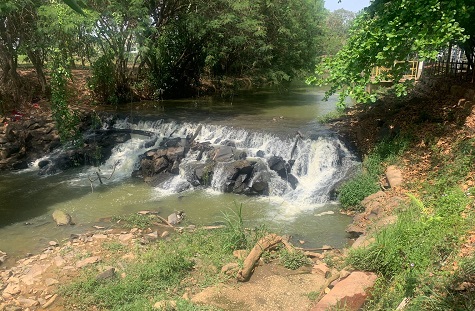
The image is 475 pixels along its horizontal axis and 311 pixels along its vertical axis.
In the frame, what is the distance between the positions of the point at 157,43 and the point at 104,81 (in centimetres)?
310

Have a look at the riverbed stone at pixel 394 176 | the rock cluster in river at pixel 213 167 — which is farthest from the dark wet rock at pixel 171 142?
the riverbed stone at pixel 394 176

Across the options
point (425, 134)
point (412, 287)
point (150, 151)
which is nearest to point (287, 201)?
point (425, 134)

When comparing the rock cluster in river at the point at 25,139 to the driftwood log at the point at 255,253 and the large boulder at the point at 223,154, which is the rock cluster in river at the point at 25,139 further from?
the driftwood log at the point at 255,253

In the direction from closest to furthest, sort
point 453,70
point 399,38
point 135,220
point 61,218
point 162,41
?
point 399,38 → point 135,220 → point 61,218 → point 453,70 → point 162,41

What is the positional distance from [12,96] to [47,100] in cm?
139

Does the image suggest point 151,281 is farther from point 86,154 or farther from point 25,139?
point 25,139

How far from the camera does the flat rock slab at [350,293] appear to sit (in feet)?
14.3

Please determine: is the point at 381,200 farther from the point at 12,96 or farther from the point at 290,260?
the point at 12,96

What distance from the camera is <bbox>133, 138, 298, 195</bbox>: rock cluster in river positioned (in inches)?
407

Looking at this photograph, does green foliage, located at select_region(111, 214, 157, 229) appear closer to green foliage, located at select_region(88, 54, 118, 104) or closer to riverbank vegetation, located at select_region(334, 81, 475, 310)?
riverbank vegetation, located at select_region(334, 81, 475, 310)

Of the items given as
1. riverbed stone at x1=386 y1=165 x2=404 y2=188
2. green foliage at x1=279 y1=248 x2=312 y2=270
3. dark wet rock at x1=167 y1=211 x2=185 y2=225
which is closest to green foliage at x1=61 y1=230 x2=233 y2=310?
green foliage at x1=279 y1=248 x2=312 y2=270

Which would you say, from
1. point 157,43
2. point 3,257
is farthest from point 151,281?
point 157,43

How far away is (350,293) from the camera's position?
14.6ft

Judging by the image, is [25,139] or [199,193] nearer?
[199,193]
